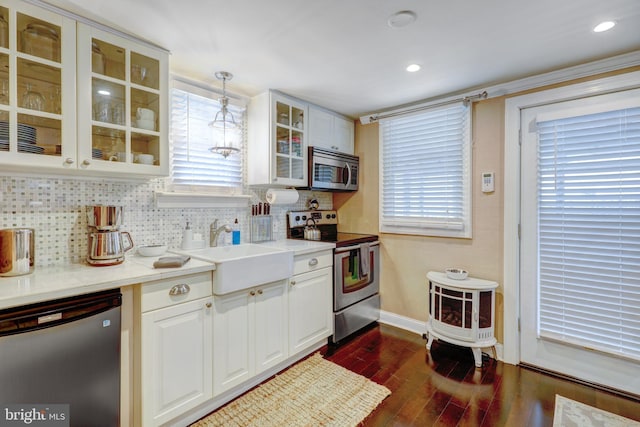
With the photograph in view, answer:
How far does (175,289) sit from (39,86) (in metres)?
1.22

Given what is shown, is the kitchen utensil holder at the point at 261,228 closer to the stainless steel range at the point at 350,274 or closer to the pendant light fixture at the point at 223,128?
the stainless steel range at the point at 350,274

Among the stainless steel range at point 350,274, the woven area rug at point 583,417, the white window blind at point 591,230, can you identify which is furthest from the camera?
the stainless steel range at point 350,274

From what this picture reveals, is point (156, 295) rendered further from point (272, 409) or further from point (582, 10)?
point (582, 10)

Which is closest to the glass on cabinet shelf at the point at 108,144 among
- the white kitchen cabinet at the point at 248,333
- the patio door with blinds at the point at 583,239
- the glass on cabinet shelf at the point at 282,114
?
the white kitchen cabinet at the point at 248,333

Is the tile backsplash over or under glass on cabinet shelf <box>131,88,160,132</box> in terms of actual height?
under

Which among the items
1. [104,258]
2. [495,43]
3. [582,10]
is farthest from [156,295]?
[582,10]

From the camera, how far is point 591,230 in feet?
7.07

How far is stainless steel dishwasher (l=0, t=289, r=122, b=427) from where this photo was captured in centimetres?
117

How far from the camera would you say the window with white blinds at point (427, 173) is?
271 cm

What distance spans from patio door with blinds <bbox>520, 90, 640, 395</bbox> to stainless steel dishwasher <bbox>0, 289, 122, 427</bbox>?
2827mm

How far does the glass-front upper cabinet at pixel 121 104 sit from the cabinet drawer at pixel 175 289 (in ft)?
2.28

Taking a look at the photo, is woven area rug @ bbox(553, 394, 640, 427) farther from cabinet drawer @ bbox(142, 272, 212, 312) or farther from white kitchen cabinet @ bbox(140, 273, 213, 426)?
cabinet drawer @ bbox(142, 272, 212, 312)

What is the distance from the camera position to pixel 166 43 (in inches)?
72.6

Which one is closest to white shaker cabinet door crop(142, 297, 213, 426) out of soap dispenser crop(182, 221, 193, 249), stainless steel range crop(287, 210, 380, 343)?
soap dispenser crop(182, 221, 193, 249)
